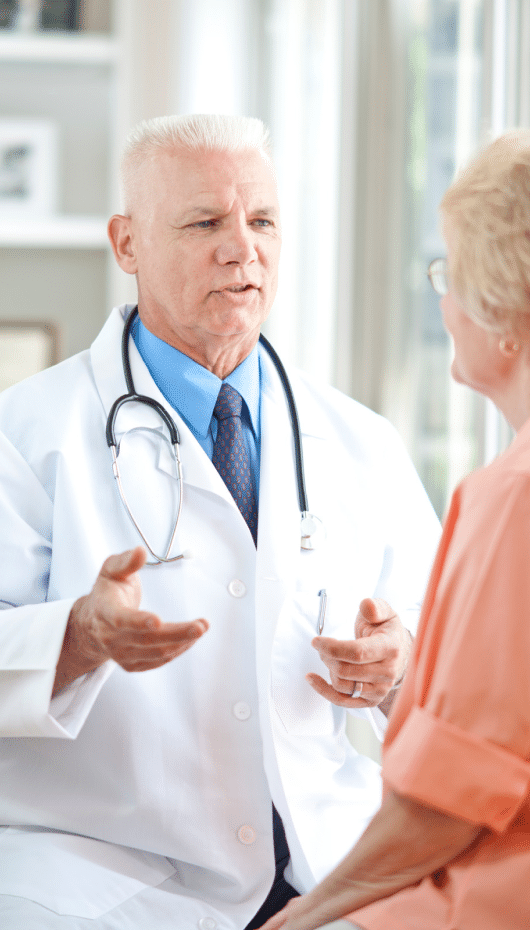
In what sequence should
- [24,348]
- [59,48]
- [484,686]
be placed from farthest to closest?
[24,348], [59,48], [484,686]

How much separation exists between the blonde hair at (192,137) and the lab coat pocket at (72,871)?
0.94m

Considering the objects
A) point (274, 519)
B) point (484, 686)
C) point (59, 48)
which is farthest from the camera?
point (59, 48)

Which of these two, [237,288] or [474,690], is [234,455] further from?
[474,690]

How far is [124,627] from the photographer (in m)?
0.98

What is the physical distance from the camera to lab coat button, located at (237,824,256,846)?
1.20 m

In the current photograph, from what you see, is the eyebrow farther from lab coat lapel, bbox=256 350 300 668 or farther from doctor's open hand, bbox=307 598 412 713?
doctor's open hand, bbox=307 598 412 713

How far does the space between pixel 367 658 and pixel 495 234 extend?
1.88ft

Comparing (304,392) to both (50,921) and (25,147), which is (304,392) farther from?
(25,147)

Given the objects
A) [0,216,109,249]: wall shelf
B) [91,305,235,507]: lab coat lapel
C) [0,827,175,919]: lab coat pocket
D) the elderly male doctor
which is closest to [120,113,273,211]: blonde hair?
the elderly male doctor

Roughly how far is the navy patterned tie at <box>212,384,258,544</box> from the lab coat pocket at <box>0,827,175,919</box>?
0.45m

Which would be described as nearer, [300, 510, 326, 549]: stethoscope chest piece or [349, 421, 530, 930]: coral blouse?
[349, 421, 530, 930]: coral blouse

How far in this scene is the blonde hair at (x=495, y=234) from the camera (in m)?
0.81

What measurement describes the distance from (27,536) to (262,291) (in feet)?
1.65

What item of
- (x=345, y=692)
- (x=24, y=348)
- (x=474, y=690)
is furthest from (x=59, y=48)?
(x=474, y=690)
